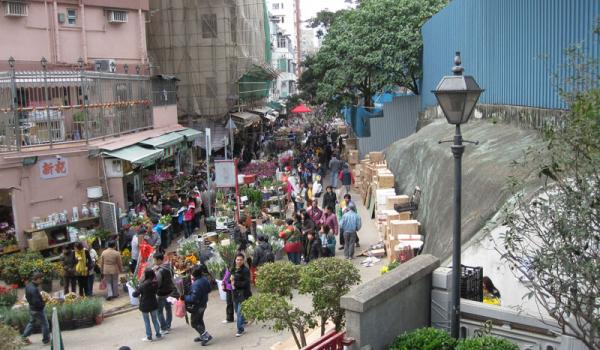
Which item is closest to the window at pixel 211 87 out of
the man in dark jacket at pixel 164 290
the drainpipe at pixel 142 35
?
the drainpipe at pixel 142 35

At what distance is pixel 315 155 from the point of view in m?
32.4

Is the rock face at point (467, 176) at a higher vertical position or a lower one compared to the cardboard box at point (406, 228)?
higher

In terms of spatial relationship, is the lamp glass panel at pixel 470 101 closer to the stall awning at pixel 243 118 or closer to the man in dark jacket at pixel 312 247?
the man in dark jacket at pixel 312 247

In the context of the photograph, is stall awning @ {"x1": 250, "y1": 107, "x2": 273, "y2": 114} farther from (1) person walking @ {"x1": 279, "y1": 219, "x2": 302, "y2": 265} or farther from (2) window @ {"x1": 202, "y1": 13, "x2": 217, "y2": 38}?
(1) person walking @ {"x1": 279, "y1": 219, "x2": 302, "y2": 265}

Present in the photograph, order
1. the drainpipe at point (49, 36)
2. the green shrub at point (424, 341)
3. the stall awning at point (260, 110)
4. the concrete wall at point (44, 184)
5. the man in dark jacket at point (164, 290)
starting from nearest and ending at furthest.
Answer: the green shrub at point (424, 341) → the man in dark jacket at point (164, 290) → the concrete wall at point (44, 184) → the drainpipe at point (49, 36) → the stall awning at point (260, 110)

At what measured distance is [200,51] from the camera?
31.3 metres

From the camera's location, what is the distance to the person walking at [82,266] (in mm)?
12734

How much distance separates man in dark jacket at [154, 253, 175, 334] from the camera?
10.5 m

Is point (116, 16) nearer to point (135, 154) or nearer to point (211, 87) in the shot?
point (211, 87)

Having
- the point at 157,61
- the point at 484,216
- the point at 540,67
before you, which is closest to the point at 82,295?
the point at 484,216

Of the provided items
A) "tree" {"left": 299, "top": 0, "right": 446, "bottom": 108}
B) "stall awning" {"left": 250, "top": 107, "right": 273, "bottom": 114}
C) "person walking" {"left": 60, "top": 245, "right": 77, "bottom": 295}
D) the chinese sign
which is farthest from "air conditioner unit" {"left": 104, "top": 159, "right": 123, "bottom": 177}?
"stall awning" {"left": 250, "top": 107, "right": 273, "bottom": 114}

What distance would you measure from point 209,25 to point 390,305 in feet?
85.9

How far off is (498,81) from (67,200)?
35.5 feet

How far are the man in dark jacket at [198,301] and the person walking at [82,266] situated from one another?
349 cm
